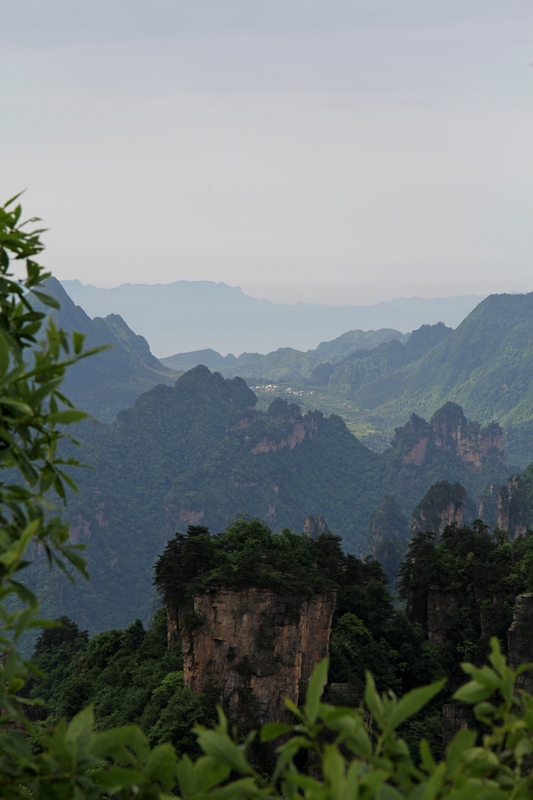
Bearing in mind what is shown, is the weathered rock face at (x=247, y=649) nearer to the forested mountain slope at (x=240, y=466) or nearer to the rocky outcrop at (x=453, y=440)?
the forested mountain slope at (x=240, y=466)

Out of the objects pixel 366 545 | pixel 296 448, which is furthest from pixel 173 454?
pixel 366 545

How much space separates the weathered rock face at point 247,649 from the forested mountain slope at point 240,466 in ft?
318

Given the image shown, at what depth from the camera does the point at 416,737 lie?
2916 cm

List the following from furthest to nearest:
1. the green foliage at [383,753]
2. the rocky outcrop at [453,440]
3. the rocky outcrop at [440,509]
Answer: the rocky outcrop at [453,440]
the rocky outcrop at [440,509]
the green foliage at [383,753]

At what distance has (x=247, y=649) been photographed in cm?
2753

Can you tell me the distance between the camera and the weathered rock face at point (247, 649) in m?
27.2

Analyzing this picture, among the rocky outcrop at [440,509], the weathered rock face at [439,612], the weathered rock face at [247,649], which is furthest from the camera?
the rocky outcrop at [440,509]

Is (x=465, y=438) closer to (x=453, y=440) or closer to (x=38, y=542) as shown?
(x=453, y=440)

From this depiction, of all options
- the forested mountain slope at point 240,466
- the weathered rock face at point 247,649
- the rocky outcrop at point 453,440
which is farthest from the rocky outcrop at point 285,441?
the weathered rock face at point 247,649

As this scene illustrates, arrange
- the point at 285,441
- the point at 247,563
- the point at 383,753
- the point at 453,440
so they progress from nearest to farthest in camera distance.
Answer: the point at 383,753 → the point at 247,563 → the point at 285,441 → the point at 453,440

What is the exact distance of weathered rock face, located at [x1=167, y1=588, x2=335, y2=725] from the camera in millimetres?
27234

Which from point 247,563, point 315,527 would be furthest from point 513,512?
point 247,563

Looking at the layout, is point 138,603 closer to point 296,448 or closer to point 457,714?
point 296,448

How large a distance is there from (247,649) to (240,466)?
114 metres
